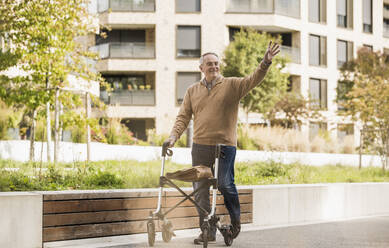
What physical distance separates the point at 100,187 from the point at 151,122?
29192 millimetres

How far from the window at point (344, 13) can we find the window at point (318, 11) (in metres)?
1.52

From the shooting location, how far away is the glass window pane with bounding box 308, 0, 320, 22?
134 ft

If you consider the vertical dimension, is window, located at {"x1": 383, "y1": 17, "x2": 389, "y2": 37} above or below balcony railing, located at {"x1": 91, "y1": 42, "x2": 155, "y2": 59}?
above

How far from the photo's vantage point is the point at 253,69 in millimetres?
32406

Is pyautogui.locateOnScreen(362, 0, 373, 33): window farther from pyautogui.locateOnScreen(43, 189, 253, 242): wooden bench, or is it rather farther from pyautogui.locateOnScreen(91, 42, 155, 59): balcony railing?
pyautogui.locateOnScreen(43, 189, 253, 242): wooden bench

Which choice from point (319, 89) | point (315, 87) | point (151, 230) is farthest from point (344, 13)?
point (151, 230)

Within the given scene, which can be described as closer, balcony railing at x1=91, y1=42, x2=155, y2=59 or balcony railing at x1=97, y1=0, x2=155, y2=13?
balcony railing at x1=97, y1=0, x2=155, y2=13

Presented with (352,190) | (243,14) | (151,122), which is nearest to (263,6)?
(243,14)

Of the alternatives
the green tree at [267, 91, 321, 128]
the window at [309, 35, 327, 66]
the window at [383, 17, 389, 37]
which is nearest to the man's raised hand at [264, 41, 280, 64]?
the green tree at [267, 91, 321, 128]

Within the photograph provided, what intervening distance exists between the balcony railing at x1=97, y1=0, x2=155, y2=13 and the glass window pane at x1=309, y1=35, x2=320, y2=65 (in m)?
10.9

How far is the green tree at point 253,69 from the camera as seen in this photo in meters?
31.7

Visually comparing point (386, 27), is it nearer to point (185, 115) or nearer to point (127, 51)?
point (127, 51)

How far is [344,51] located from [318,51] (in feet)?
8.34

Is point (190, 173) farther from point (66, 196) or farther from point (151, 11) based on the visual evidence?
point (151, 11)
